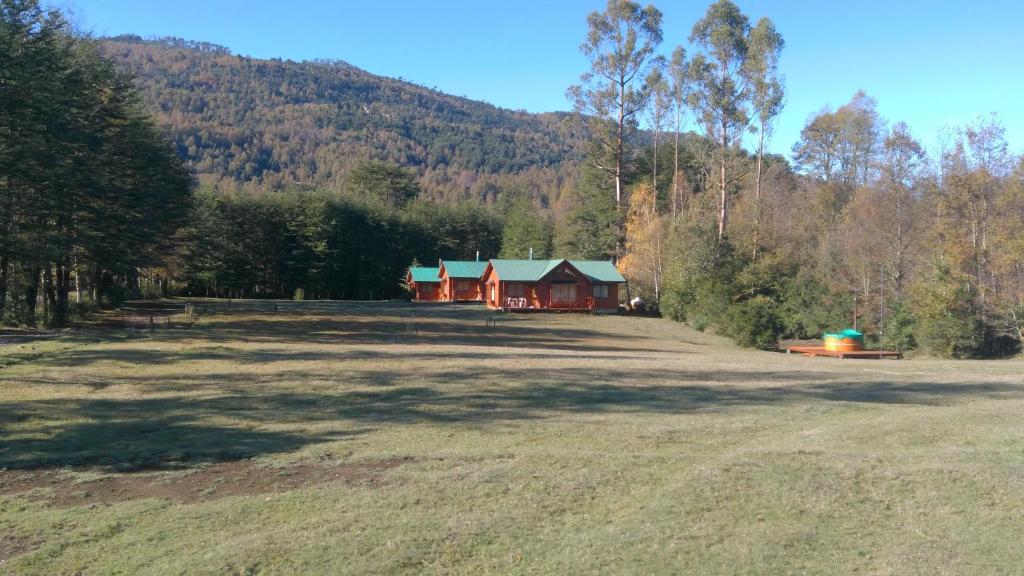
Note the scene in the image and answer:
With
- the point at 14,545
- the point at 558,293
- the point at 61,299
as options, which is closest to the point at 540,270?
the point at 558,293

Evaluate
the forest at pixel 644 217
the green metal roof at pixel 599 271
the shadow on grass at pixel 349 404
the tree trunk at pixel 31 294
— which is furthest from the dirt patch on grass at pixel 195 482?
the green metal roof at pixel 599 271

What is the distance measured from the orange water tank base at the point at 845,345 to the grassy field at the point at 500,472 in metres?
14.3

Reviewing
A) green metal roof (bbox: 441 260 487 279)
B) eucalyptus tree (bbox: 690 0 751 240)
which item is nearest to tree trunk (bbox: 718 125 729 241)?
eucalyptus tree (bbox: 690 0 751 240)

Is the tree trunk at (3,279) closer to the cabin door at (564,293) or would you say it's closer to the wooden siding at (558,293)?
the wooden siding at (558,293)

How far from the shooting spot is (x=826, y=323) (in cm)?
3662

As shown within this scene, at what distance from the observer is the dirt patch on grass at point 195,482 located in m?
6.99

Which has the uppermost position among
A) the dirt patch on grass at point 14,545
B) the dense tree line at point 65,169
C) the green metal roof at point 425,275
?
the dense tree line at point 65,169

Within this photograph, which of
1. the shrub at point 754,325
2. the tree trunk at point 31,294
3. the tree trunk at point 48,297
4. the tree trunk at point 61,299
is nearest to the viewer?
the tree trunk at point 31,294

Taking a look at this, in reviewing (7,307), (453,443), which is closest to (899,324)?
(453,443)

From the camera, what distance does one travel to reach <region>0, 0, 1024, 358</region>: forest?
81.3 feet

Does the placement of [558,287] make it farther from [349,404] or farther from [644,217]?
[349,404]

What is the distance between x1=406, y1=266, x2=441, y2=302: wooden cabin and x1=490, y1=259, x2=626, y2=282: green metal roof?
15.2m

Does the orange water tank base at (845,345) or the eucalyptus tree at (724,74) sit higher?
the eucalyptus tree at (724,74)

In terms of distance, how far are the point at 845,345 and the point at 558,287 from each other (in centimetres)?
2362
